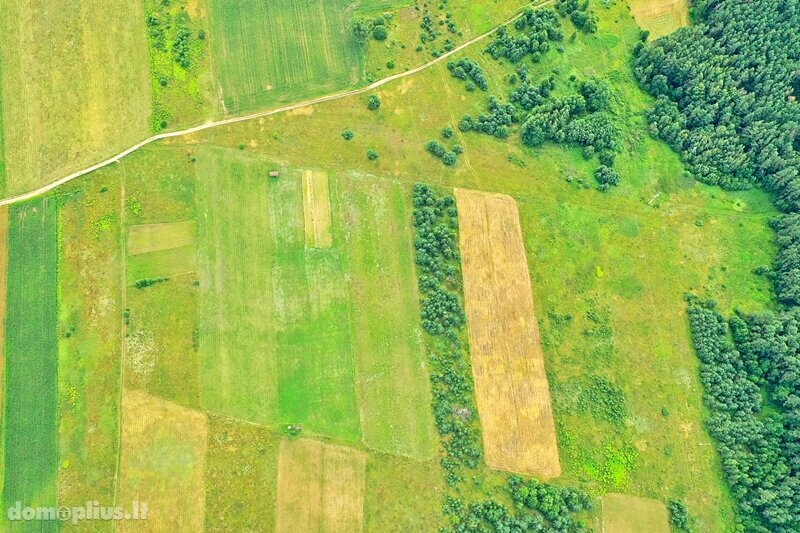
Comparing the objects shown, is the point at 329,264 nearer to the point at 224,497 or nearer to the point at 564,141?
the point at 224,497

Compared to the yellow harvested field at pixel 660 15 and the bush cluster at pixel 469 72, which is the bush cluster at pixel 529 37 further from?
the yellow harvested field at pixel 660 15

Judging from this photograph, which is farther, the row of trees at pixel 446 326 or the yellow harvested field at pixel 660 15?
the yellow harvested field at pixel 660 15

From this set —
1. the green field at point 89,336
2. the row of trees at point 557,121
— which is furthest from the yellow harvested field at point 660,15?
the green field at point 89,336

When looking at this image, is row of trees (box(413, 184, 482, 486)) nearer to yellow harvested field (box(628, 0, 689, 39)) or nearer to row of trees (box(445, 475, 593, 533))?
row of trees (box(445, 475, 593, 533))

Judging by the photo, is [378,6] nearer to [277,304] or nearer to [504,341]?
[277,304]

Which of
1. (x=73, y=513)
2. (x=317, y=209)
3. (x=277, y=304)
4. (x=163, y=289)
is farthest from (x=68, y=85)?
(x=73, y=513)
